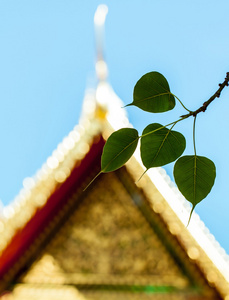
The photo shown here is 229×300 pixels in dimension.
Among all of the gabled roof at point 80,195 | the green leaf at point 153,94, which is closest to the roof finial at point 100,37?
the gabled roof at point 80,195

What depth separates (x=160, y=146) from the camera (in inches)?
16.0

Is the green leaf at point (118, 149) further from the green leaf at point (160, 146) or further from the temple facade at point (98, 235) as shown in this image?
the temple facade at point (98, 235)

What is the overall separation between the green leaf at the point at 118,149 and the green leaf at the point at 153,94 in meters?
0.04

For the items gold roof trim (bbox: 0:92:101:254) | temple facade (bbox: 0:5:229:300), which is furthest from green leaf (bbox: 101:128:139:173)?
gold roof trim (bbox: 0:92:101:254)

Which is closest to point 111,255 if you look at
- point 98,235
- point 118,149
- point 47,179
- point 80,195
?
point 98,235

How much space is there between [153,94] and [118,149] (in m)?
0.08

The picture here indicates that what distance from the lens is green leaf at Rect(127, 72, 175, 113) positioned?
0.41 m

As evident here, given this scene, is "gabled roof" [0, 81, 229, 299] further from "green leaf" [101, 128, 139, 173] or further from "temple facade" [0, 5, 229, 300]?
"green leaf" [101, 128, 139, 173]

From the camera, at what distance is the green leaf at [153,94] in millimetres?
412

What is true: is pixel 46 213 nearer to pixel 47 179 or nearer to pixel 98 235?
pixel 47 179

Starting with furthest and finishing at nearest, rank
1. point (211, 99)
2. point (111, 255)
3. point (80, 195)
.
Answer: point (80, 195), point (111, 255), point (211, 99)

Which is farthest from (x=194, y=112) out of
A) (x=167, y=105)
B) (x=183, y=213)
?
(x=183, y=213)

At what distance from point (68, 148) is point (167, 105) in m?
1.58

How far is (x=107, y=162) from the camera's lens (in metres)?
0.41
